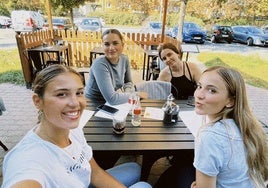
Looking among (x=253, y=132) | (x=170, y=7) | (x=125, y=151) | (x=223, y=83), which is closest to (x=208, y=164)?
(x=253, y=132)

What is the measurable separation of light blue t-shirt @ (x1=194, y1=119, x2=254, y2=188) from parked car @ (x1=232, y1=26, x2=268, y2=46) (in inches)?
570

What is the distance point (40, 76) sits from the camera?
1111 millimetres

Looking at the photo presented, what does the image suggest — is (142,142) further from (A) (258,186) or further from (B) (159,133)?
(A) (258,186)

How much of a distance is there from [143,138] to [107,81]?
2.41 ft

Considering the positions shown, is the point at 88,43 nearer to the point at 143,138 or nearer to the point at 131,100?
the point at 131,100

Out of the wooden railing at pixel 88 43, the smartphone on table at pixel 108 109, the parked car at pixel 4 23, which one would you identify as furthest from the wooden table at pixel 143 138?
the parked car at pixel 4 23

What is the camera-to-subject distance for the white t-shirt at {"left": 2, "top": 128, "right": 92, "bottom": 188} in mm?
885

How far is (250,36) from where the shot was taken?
13.7 meters

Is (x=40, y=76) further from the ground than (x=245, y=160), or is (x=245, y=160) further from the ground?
(x=40, y=76)

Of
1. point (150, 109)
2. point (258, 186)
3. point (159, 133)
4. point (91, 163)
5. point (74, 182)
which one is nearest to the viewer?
point (74, 182)

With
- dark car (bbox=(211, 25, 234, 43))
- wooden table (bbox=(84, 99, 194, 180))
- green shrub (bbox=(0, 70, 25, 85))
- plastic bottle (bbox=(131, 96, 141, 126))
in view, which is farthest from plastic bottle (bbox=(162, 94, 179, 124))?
dark car (bbox=(211, 25, 234, 43))

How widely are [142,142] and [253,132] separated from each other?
70cm

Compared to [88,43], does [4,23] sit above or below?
below

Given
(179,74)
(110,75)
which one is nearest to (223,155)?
(110,75)
